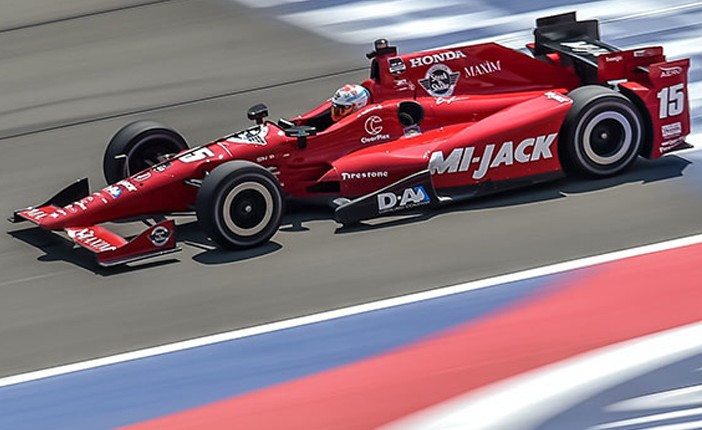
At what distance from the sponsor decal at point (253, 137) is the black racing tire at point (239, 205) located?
502 millimetres

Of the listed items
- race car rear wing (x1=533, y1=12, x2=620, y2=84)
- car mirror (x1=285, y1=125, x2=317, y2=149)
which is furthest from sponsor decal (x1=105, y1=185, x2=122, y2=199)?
race car rear wing (x1=533, y1=12, x2=620, y2=84)

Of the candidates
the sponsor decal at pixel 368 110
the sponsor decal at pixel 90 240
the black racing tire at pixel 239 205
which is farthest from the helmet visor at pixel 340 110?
the sponsor decal at pixel 90 240

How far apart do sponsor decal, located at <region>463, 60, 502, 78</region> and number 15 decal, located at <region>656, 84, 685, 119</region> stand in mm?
1365

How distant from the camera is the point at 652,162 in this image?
431 inches

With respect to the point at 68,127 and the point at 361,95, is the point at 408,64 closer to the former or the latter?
the point at 361,95

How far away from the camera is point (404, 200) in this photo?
33.1 feet

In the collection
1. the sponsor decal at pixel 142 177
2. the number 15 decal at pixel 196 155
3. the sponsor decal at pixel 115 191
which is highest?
the number 15 decal at pixel 196 155

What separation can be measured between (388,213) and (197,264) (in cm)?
153

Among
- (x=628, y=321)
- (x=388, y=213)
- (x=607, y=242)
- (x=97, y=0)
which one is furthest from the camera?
(x=97, y=0)

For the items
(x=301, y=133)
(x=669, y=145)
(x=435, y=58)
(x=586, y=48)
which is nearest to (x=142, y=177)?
(x=301, y=133)

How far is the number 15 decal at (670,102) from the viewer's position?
1060cm

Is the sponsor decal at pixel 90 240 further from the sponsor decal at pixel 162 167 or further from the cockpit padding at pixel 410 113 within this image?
the cockpit padding at pixel 410 113

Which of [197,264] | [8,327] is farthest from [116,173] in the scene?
[8,327]

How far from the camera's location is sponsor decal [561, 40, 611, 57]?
11289mm
